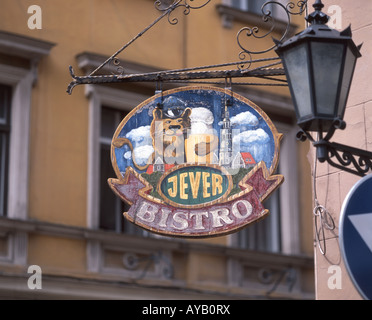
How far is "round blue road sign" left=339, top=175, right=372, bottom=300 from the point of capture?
17.3 ft

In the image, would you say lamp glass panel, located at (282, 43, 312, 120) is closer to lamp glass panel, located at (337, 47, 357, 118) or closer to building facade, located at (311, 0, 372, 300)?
lamp glass panel, located at (337, 47, 357, 118)

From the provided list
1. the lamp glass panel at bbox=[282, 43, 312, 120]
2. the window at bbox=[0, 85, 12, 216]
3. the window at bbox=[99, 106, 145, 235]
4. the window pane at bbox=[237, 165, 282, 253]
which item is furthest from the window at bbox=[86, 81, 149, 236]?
the lamp glass panel at bbox=[282, 43, 312, 120]

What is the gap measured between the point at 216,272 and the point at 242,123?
748cm

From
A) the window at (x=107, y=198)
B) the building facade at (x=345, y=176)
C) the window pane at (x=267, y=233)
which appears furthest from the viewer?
the window pane at (x=267, y=233)

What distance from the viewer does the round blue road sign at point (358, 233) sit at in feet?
17.3

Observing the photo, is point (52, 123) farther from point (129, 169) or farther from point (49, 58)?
point (129, 169)

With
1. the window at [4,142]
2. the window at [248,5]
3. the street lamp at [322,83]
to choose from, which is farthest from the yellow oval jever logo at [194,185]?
the window at [248,5]

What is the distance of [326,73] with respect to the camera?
5.70m

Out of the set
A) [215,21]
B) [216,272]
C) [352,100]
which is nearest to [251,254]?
[216,272]

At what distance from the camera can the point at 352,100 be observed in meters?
8.15

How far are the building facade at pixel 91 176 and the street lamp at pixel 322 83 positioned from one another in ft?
22.9

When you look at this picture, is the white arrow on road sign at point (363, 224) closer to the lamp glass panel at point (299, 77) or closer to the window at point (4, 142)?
the lamp glass panel at point (299, 77)

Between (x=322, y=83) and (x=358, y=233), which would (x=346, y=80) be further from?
(x=358, y=233)

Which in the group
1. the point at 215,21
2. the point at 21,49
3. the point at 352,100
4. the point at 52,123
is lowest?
the point at 352,100
